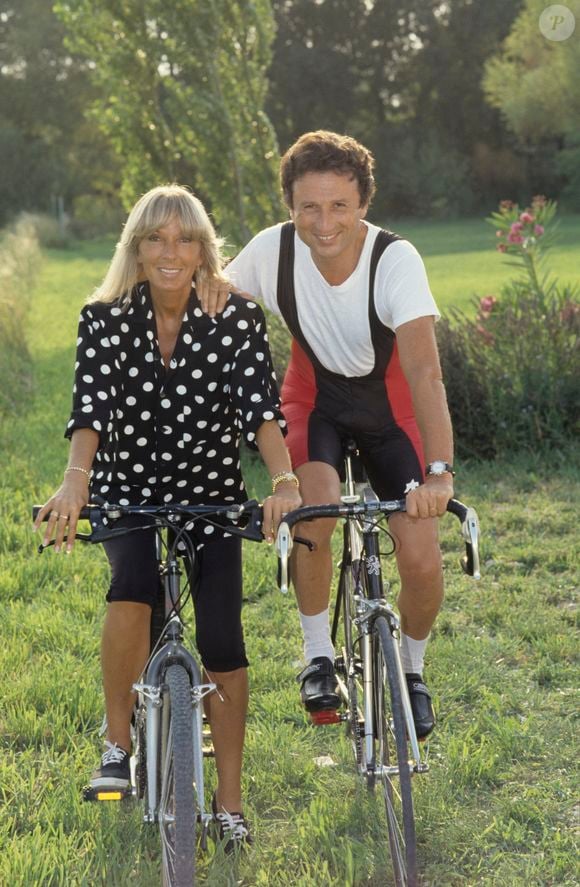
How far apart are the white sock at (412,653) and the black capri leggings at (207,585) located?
2.42ft

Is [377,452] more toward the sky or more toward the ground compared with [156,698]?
more toward the sky

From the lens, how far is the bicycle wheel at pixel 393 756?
317 cm

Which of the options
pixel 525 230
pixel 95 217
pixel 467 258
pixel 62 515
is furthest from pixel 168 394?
pixel 95 217

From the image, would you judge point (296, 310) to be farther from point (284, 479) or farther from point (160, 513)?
point (160, 513)

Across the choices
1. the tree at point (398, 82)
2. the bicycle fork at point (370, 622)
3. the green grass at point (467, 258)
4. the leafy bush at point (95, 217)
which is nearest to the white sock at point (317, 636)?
the bicycle fork at point (370, 622)

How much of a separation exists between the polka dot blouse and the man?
433mm

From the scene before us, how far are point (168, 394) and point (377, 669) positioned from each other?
1016mm

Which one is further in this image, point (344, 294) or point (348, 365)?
point (348, 365)

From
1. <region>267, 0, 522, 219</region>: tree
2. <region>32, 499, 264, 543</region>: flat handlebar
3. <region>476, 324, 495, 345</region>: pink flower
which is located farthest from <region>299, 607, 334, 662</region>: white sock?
<region>267, 0, 522, 219</region>: tree

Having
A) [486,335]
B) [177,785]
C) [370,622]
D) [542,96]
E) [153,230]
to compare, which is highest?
[542,96]

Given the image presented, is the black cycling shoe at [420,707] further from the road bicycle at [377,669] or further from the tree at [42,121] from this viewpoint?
the tree at [42,121]

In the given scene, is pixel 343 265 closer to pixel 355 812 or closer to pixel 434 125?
pixel 355 812

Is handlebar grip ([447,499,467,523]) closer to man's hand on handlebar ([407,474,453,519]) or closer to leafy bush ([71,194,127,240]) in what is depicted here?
man's hand on handlebar ([407,474,453,519])

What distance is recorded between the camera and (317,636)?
4125 mm
